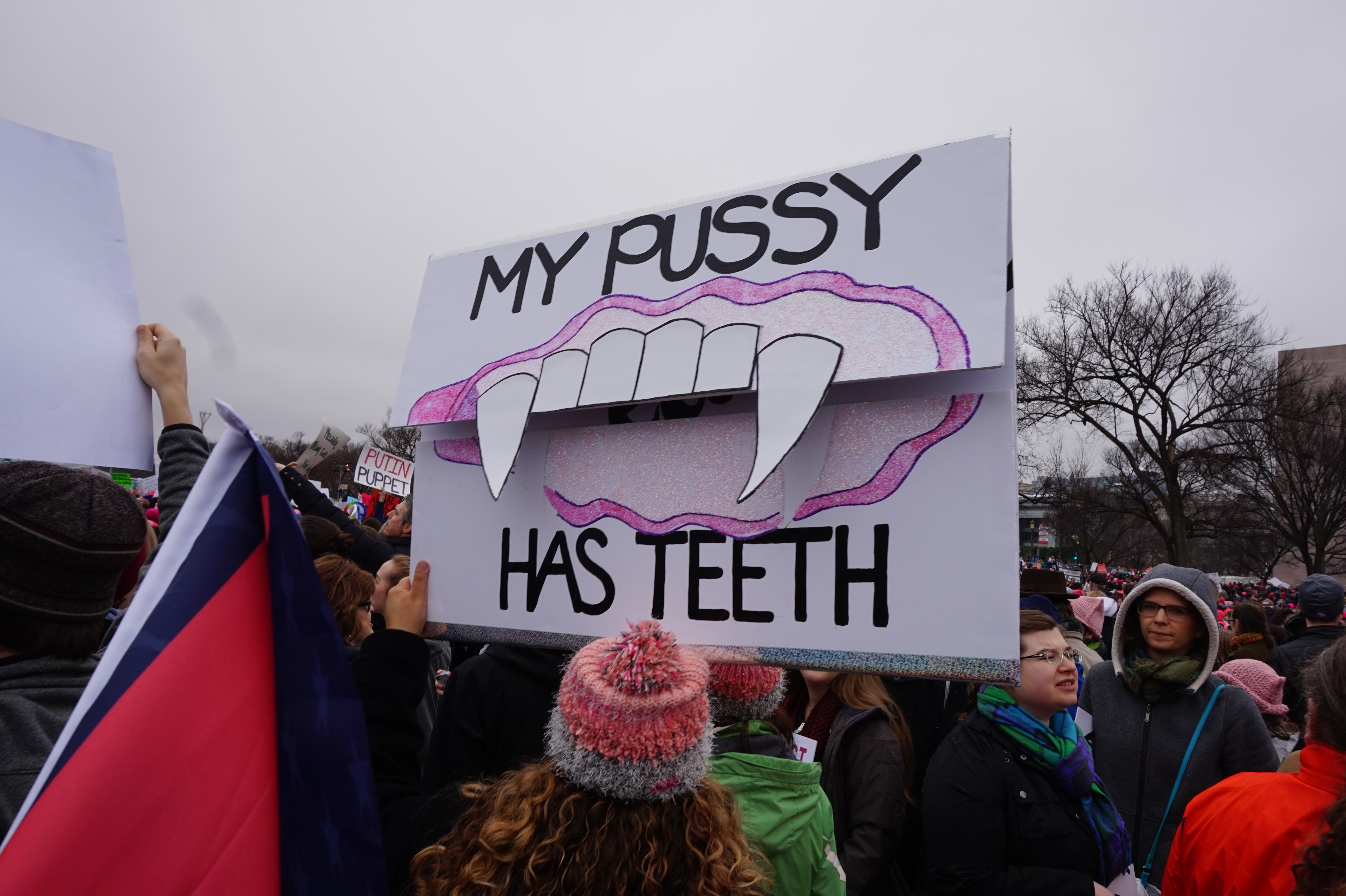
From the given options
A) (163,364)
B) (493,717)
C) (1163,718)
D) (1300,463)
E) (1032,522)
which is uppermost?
(1300,463)

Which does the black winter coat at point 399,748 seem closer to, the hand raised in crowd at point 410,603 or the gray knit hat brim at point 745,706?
the hand raised in crowd at point 410,603

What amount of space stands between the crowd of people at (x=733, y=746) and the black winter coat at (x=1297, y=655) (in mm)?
695

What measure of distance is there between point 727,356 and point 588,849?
2.90 feet

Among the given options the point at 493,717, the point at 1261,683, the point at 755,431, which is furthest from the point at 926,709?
the point at 755,431

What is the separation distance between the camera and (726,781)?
193cm

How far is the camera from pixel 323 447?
20.5ft

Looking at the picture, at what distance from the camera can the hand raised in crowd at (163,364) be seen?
5.78 feet

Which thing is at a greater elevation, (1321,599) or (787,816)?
(1321,599)

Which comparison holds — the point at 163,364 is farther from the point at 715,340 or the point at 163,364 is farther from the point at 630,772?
the point at 630,772

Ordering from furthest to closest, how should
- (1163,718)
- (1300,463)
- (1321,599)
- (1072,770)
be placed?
(1300,463), (1321,599), (1163,718), (1072,770)

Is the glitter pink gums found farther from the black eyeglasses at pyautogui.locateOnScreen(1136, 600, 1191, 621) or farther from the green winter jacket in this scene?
the black eyeglasses at pyautogui.locateOnScreen(1136, 600, 1191, 621)

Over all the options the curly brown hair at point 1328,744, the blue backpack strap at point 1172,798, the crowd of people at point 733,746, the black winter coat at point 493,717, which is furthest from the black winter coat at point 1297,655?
the black winter coat at point 493,717

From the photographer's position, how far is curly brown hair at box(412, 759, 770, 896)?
45.5 inches

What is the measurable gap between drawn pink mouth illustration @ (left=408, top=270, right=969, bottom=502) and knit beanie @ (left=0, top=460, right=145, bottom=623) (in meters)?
0.66
